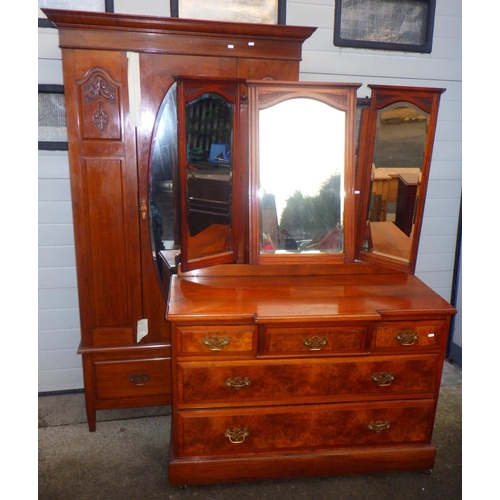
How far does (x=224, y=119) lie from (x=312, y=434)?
5.67ft

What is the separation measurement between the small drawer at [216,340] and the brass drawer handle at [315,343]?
26cm

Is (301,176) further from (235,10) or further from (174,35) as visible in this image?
(235,10)

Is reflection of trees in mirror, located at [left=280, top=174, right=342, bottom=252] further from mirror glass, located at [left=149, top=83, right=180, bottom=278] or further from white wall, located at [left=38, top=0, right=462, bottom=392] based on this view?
white wall, located at [left=38, top=0, right=462, bottom=392]

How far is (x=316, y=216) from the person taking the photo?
7.43 feet

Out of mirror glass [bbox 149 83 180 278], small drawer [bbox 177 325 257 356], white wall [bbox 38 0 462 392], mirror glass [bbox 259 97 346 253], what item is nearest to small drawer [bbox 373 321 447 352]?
mirror glass [bbox 259 97 346 253]

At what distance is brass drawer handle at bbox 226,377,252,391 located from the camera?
1963 millimetres

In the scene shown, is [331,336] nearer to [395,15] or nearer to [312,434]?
[312,434]

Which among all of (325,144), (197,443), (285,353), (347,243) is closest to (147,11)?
(325,144)

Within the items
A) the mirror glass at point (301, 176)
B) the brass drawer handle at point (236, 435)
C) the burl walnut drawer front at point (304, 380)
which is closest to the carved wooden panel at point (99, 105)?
the mirror glass at point (301, 176)

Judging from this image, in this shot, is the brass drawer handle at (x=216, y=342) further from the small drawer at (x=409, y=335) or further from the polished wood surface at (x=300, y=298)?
the small drawer at (x=409, y=335)

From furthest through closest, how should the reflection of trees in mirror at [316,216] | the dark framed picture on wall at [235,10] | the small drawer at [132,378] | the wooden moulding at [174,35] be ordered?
1. the dark framed picture on wall at [235,10]
2. the small drawer at [132,378]
3. the reflection of trees in mirror at [316,216]
4. the wooden moulding at [174,35]

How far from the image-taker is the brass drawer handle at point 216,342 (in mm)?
1900

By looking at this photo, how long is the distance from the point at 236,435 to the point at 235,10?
8.49 feet

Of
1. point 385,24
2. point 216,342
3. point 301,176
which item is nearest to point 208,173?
point 301,176
